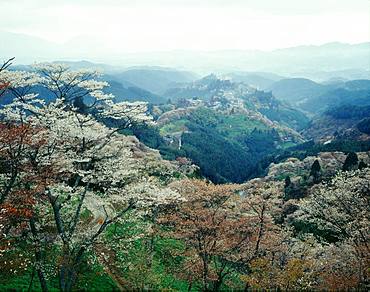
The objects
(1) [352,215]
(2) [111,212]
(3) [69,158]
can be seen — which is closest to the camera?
(3) [69,158]

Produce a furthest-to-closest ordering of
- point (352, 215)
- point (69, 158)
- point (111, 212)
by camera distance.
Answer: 1. point (111, 212)
2. point (352, 215)
3. point (69, 158)

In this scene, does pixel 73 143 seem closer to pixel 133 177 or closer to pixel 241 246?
pixel 133 177

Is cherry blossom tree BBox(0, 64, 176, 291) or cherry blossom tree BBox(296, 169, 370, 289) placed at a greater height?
cherry blossom tree BBox(0, 64, 176, 291)

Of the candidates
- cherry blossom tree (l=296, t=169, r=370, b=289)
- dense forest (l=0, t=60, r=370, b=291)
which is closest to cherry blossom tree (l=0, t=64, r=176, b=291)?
dense forest (l=0, t=60, r=370, b=291)

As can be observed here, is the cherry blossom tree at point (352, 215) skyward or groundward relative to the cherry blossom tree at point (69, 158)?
A: groundward

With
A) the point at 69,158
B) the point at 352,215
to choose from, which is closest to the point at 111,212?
the point at 69,158

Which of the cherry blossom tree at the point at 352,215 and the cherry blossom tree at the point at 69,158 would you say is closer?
the cherry blossom tree at the point at 69,158

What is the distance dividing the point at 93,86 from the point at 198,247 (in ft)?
48.4

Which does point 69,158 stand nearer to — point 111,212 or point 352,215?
point 111,212

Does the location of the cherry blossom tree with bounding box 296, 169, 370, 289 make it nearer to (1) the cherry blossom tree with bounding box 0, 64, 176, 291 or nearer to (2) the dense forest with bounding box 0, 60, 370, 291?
(2) the dense forest with bounding box 0, 60, 370, 291

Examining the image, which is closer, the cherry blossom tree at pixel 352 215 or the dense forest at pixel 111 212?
the dense forest at pixel 111 212

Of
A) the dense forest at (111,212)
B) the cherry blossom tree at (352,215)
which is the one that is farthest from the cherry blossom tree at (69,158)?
the cherry blossom tree at (352,215)

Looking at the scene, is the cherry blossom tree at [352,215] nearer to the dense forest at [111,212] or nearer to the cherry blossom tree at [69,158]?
the dense forest at [111,212]

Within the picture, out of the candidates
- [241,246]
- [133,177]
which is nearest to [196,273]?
[241,246]
